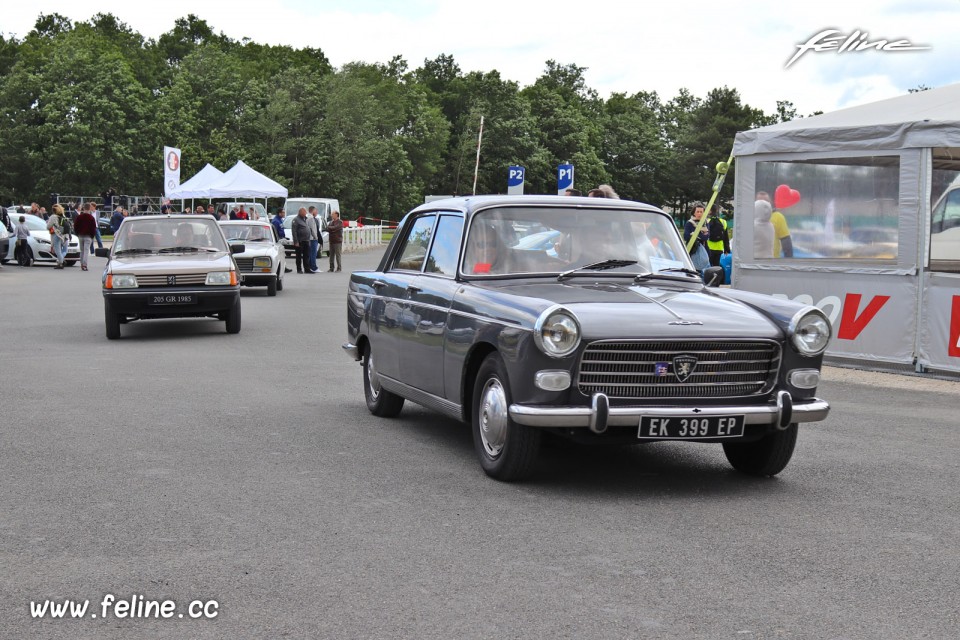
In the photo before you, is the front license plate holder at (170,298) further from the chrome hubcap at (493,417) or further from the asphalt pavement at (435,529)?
the chrome hubcap at (493,417)

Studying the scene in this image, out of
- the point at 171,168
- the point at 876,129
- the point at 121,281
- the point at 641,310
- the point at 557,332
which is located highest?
the point at 171,168

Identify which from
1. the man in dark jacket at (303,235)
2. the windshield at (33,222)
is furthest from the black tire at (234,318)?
the windshield at (33,222)

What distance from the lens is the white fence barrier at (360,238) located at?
50.6 meters

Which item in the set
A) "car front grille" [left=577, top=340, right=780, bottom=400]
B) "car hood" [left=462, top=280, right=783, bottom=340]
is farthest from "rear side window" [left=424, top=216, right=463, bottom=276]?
"car front grille" [left=577, top=340, right=780, bottom=400]

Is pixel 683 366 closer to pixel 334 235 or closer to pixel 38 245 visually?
pixel 334 235

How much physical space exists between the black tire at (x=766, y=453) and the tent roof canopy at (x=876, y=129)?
6.75 meters

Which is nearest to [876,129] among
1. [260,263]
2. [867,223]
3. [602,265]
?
[867,223]

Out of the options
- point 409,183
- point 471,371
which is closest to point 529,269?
point 471,371

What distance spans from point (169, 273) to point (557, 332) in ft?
34.3

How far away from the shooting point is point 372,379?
31.1 ft

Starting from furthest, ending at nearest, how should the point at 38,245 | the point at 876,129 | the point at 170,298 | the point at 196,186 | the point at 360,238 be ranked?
the point at 360,238 < the point at 196,186 < the point at 38,245 < the point at 170,298 < the point at 876,129

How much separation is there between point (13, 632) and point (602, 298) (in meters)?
3.79

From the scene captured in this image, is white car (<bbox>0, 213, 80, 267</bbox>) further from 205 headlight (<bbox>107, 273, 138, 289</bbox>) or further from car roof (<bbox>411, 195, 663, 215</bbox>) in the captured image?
car roof (<bbox>411, 195, 663, 215</bbox>)

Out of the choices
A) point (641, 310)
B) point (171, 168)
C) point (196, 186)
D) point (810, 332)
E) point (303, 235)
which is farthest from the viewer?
point (171, 168)
